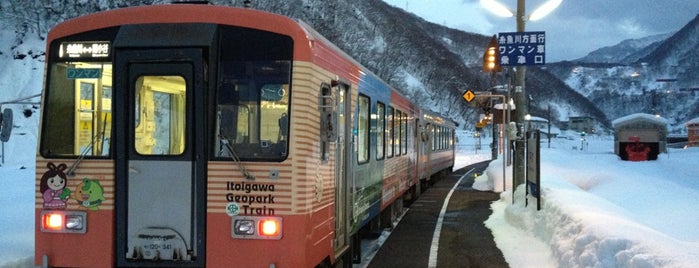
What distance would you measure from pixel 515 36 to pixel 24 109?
47.9 m

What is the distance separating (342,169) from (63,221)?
2836 mm

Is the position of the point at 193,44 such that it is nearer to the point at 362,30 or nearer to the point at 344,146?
the point at 344,146

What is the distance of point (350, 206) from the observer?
756cm

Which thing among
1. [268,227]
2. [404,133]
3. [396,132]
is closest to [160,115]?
[268,227]

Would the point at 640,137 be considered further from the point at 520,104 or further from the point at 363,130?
the point at 363,130

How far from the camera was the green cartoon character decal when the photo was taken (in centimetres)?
543

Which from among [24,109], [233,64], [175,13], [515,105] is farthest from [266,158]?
[24,109]

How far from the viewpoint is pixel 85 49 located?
5539mm

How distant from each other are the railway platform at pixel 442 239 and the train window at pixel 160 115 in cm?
458

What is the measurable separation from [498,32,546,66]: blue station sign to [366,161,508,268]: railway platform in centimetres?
375

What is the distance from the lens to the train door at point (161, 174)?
533 cm

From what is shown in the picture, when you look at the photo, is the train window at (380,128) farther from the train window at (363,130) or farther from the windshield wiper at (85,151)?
the windshield wiper at (85,151)

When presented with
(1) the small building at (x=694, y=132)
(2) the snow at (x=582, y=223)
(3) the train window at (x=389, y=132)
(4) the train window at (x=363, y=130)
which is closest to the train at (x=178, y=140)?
(4) the train window at (x=363, y=130)

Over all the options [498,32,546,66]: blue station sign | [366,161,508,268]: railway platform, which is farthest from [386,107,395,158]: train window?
[498,32,546,66]: blue station sign
